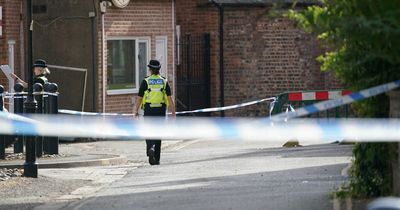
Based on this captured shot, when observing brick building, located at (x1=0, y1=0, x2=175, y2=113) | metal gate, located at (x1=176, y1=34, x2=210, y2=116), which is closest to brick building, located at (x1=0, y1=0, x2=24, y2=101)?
brick building, located at (x1=0, y1=0, x2=175, y2=113)

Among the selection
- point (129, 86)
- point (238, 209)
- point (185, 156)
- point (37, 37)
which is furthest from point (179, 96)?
point (238, 209)

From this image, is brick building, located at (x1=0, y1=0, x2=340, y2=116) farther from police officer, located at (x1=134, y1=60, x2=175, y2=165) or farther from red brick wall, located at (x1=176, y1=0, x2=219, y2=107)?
police officer, located at (x1=134, y1=60, x2=175, y2=165)

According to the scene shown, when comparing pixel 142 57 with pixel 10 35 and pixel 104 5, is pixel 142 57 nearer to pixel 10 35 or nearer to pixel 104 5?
pixel 104 5

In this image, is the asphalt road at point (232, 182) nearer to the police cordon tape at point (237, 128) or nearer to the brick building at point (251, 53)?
the police cordon tape at point (237, 128)

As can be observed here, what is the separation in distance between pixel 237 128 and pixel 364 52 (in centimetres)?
714

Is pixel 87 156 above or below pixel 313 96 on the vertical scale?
below

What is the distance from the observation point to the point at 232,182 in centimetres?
1429

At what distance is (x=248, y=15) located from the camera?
95.2 feet

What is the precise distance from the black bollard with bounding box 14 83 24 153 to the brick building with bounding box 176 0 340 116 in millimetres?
10419

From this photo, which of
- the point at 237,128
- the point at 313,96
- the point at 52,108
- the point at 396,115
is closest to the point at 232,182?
the point at 237,128

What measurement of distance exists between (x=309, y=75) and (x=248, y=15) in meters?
2.39

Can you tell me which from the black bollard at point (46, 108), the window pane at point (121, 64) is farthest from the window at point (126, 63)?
the black bollard at point (46, 108)

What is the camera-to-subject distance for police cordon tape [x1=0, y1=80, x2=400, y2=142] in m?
10.6

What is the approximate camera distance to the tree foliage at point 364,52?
30.1ft
